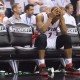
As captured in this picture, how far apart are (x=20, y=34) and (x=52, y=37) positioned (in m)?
0.91

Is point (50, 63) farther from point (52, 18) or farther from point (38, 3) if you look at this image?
point (38, 3)

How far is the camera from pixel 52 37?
9.12 m

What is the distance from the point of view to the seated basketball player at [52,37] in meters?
8.63

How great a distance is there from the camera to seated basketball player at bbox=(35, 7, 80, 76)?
28.3ft

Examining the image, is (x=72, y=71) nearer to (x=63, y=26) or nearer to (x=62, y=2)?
(x=63, y=26)

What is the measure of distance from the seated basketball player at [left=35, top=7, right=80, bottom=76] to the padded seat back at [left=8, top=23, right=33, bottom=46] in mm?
696

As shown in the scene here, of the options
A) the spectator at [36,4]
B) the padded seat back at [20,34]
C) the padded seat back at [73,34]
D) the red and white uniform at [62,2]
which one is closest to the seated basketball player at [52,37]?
the padded seat back at [20,34]

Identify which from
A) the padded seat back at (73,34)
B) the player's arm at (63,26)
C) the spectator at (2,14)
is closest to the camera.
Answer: the player's arm at (63,26)

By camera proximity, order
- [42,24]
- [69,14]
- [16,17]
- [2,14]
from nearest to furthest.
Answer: [42,24] → [16,17] → [2,14] → [69,14]

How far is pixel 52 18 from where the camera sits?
8.80 metres

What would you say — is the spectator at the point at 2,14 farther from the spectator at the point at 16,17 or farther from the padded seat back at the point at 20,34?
the padded seat back at the point at 20,34

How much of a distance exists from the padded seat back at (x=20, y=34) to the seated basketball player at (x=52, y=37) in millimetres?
696

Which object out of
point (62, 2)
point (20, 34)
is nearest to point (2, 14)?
Answer: point (20, 34)

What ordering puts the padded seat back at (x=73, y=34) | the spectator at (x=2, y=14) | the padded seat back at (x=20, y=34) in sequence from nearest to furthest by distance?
the padded seat back at (x=20, y=34)
the padded seat back at (x=73, y=34)
the spectator at (x=2, y=14)
